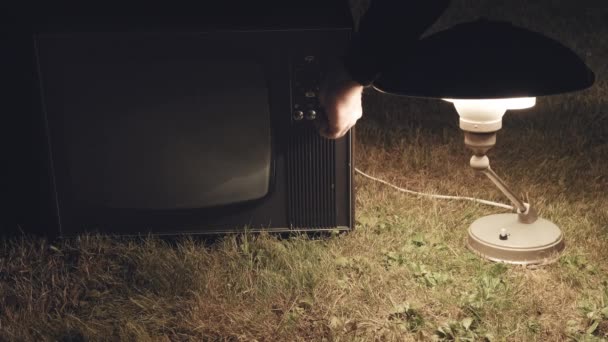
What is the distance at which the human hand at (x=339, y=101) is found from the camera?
127 cm

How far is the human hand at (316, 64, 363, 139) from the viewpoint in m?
1.27

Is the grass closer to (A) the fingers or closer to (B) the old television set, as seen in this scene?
(B) the old television set

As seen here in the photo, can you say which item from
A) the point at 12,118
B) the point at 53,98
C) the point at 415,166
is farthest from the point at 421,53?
the point at 415,166

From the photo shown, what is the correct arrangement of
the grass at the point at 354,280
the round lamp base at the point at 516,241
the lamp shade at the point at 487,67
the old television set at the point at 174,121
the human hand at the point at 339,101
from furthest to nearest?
the round lamp base at the point at 516,241 → the old television set at the point at 174,121 → the grass at the point at 354,280 → the human hand at the point at 339,101 → the lamp shade at the point at 487,67

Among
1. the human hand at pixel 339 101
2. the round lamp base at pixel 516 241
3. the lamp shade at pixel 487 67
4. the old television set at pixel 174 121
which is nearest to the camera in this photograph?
the lamp shade at pixel 487 67

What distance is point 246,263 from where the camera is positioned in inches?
71.7

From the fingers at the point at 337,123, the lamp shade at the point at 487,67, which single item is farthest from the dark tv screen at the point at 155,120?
the lamp shade at the point at 487,67

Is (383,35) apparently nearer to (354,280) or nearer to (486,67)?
(486,67)

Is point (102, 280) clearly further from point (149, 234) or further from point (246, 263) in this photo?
point (246, 263)

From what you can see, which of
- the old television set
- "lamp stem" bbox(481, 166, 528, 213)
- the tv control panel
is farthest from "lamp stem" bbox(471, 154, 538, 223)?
the tv control panel

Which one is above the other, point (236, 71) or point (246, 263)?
point (236, 71)

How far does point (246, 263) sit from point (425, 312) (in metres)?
0.50

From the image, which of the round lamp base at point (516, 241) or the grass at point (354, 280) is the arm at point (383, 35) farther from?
the round lamp base at point (516, 241)

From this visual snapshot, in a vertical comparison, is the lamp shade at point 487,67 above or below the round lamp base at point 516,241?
above
